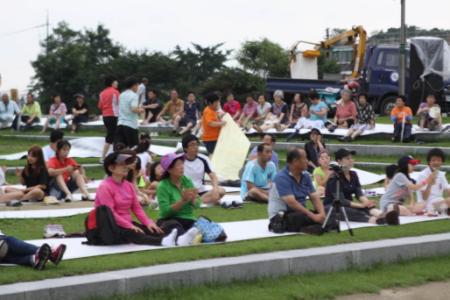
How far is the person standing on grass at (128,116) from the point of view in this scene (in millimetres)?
18703

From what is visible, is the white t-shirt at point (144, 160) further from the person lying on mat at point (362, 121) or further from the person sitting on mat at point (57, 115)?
the person sitting on mat at point (57, 115)

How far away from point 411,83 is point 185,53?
3500 cm

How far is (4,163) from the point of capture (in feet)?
66.3

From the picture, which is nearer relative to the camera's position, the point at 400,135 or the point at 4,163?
the point at 4,163

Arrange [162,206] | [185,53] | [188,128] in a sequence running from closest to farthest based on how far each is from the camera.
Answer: [162,206] → [188,128] → [185,53]

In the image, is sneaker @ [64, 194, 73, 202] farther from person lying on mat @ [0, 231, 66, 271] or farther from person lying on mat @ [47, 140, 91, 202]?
person lying on mat @ [0, 231, 66, 271]

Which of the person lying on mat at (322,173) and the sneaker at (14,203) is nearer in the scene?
the sneaker at (14,203)

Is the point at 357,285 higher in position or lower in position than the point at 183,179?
lower

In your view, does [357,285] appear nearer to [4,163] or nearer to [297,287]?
[297,287]

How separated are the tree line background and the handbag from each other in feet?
154

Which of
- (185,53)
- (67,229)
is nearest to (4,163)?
(67,229)

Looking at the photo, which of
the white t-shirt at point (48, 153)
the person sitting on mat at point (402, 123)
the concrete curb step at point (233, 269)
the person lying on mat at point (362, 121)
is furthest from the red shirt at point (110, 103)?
the concrete curb step at point (233, 269)

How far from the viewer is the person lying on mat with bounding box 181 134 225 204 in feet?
46.5

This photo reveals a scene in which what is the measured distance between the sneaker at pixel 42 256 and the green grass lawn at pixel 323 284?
847mm
